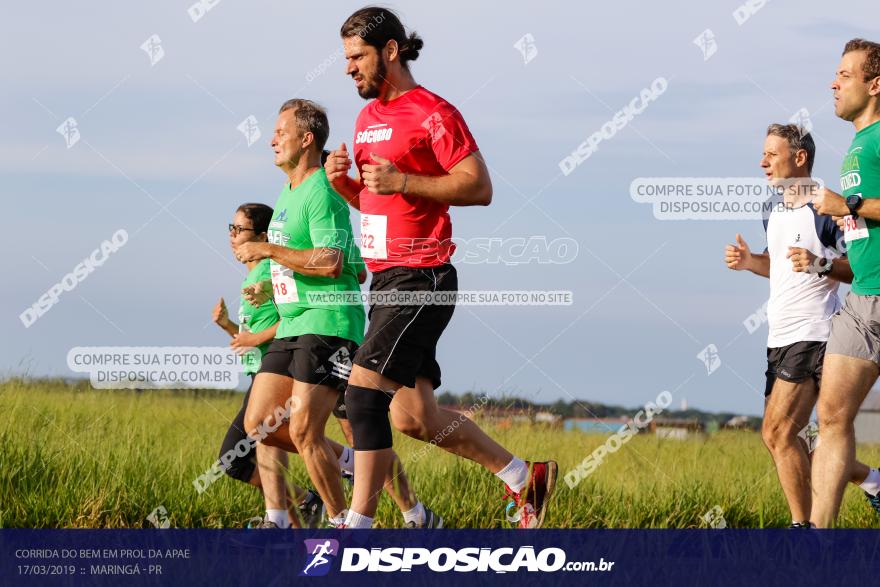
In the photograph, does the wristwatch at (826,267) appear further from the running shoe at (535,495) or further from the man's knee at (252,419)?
the man's knee at (252,419)

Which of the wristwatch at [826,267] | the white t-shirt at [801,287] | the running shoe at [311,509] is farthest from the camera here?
the running shoe at [311,509]

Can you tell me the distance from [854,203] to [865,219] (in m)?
0.15

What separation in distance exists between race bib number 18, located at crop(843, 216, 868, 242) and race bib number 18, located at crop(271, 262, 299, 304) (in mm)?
2714

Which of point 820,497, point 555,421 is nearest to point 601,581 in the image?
point 820,497

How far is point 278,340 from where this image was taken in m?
6.05

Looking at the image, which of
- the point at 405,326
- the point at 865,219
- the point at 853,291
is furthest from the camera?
the point at 853,291

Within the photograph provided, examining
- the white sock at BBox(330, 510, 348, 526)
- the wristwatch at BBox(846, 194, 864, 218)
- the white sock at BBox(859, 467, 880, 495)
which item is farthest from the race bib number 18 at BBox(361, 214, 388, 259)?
the white sock at BBox(859, 467, 880, 495)

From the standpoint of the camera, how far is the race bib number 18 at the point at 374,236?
5477 millimetres

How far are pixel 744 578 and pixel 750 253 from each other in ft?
6.20

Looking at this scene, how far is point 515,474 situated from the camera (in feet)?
19.8

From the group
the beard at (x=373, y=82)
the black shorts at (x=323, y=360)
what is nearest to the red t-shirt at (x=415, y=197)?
the beard at (x=373, y=82)

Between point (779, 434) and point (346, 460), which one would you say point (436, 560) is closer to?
point (346, 460)

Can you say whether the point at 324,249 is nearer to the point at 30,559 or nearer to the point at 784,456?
the point at 30,559

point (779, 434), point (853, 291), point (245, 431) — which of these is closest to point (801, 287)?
point (853, 291)
